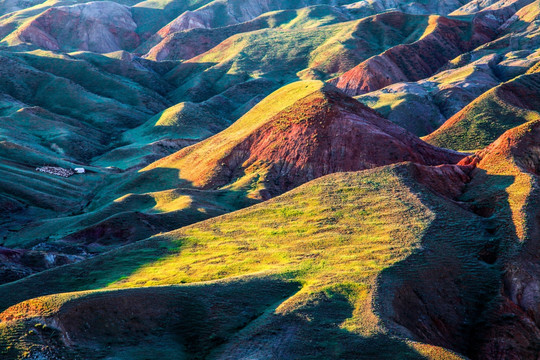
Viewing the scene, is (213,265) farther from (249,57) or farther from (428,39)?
(249,57)

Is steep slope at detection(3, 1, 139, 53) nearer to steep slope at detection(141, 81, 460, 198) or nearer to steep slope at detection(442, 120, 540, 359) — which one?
steep slope at detection(141, 81, 460, 198)

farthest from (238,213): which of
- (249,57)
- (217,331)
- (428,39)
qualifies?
(249,57)

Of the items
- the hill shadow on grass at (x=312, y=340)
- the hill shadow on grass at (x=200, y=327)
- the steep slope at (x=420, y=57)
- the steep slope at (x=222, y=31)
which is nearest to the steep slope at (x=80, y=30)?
the steep slope at (x=222, y=31)

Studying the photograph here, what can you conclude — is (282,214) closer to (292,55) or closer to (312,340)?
(312,340)

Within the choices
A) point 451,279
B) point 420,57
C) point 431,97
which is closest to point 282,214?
point 451,279

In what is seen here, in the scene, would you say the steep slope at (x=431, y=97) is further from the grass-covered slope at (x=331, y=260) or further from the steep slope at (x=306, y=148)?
the grass-covered slope at (x=331, y=260)

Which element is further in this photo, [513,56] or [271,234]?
[513,56]
